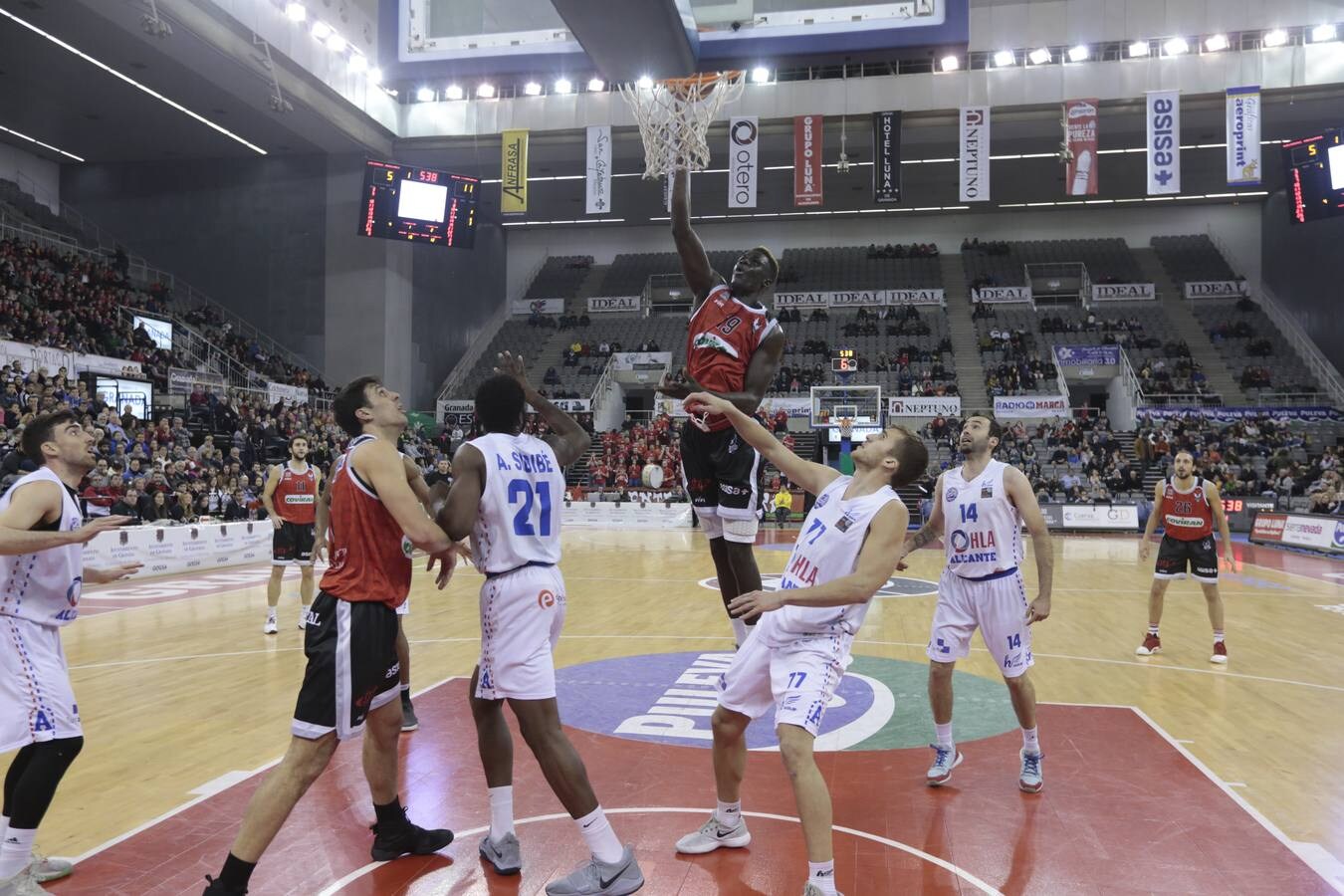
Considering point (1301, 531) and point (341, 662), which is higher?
point (341, 662)

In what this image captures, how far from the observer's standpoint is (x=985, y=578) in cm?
510

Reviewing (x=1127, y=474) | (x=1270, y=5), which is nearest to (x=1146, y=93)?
(x=1270, y=5)

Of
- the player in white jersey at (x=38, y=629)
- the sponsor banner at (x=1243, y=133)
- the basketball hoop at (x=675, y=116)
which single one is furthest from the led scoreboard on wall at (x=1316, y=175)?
the player in white jersey at (x=38, y=629)

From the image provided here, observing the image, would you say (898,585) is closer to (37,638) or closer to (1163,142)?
(37,638)

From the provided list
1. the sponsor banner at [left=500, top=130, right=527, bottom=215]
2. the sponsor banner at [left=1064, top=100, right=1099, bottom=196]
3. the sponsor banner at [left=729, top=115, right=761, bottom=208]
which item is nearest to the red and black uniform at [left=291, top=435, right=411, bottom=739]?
the sponsor banner at [left=729, top=115, right=761, bottom=208]

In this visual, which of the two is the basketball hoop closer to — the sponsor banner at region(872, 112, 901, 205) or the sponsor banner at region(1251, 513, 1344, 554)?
the sponsor banner at region(1251, 513, 1344, 554)

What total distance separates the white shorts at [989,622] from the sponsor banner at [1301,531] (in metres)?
16.9

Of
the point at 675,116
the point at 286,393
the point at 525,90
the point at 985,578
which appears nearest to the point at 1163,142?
the point at 525,90

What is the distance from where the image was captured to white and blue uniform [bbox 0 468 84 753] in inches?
141

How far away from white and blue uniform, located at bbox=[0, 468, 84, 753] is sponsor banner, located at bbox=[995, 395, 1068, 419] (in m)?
28.7

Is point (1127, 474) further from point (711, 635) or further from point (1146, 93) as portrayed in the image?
point (711, 635)

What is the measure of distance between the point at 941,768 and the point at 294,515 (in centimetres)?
745

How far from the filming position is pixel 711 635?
932 centimetres

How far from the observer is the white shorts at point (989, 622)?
4.98 meters
